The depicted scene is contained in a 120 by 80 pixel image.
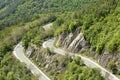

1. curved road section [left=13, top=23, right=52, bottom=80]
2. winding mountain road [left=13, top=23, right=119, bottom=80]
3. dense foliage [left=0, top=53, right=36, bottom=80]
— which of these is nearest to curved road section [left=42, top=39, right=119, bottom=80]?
→ winding mountain road [left=13, top=23, right=119, bottom=80]

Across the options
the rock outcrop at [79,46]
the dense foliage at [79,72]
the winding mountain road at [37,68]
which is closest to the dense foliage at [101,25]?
the rock outcrop at [79,46]

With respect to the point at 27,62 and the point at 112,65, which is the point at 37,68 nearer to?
the point at 27,62

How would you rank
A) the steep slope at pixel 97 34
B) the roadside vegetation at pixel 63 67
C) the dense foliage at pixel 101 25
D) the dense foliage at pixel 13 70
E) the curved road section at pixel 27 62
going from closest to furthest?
the roadside vegetation at pixel 63 67
the steep slope at pixel 97 34
the dense foliage at pixel 101 25
the curved road section at pixel 27 62
the dense foliage at pixel 13 70

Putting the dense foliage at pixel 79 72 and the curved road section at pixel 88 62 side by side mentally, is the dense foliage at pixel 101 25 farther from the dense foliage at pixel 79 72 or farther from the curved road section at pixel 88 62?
the dense foliage at pixel 79 72

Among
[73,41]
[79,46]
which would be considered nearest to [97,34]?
[79,46]

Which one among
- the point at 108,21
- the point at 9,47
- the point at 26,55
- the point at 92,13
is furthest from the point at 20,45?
the point at 108,21

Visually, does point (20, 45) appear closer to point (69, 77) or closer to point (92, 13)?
point (92, 13)

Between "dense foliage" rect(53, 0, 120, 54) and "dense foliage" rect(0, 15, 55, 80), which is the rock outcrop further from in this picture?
"dense foliage" rect(0, 15, 55, 80)
